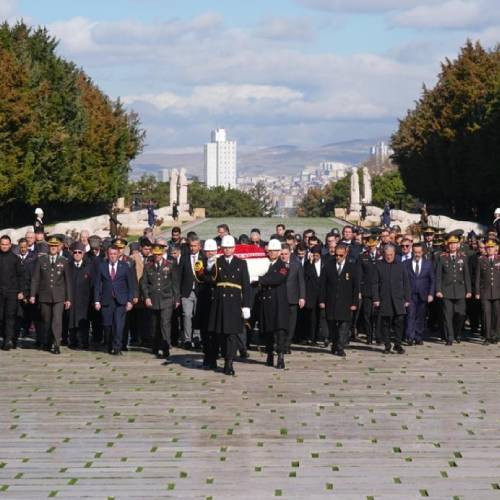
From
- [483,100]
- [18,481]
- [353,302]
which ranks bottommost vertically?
[18,481]

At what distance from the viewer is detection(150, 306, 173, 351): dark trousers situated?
811 inches

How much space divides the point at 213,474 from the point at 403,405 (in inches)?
169

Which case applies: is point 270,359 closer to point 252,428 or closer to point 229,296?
point 229,296

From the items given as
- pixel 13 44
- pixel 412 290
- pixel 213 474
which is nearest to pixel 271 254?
pixel 412 290

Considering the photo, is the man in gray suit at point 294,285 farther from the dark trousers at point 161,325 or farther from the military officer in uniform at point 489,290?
the military officer in uniform at point 489,290

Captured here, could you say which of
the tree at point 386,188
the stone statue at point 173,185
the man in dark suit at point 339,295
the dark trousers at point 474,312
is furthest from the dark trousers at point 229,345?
the tree at point 386,188

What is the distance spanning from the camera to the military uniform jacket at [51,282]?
2122 cm

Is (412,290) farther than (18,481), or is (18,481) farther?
(412,290)

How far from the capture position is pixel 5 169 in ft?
186

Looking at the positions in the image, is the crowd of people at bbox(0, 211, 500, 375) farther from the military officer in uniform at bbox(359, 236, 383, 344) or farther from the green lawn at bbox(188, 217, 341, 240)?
the green lawn at bbox(188, 217, 341, 240)

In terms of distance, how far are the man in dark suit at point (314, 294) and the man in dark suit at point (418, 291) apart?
145cm

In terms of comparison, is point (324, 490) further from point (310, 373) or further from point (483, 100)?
point (483, 100)

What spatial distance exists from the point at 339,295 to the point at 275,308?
1856 mm

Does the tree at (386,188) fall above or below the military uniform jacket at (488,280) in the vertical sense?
above
